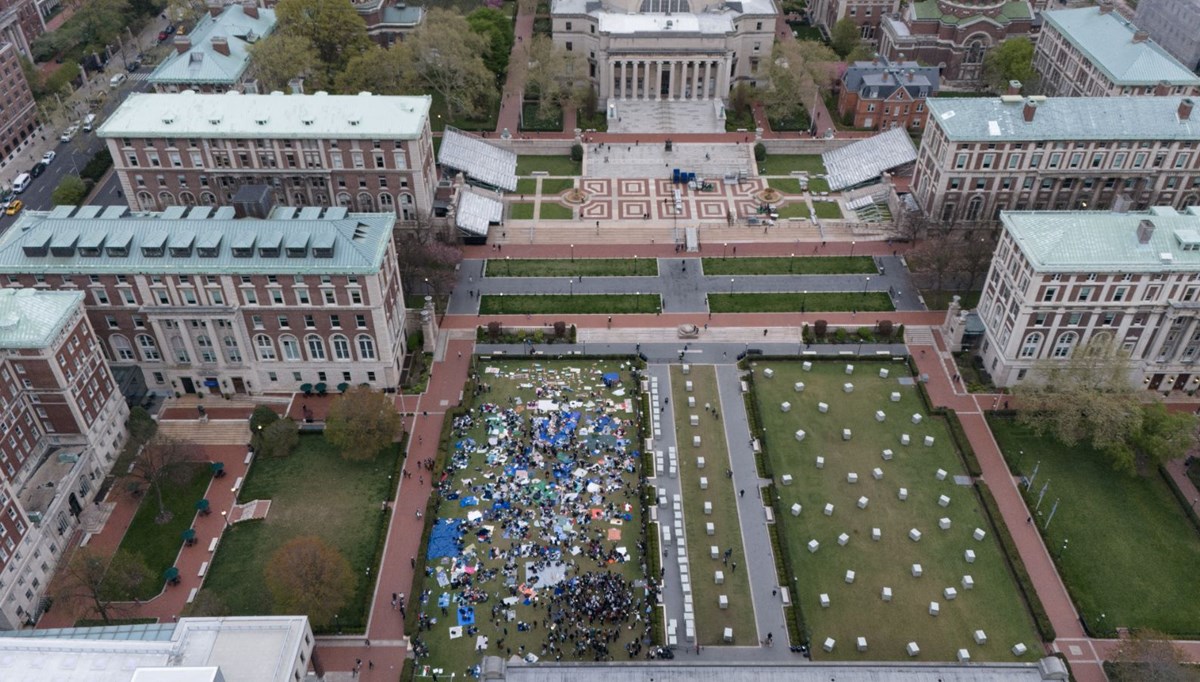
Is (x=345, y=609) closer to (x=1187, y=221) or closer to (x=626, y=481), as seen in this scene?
(x=626, y=481)

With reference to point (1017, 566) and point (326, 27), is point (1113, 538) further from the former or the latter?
point (326, 27)

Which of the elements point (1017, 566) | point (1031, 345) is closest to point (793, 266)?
point (1031, 345)

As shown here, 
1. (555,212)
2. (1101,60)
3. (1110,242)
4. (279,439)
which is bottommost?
(555,212)

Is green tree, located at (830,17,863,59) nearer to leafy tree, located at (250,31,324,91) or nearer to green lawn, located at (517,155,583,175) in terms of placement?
green lawn, located at (517,155,583,175)

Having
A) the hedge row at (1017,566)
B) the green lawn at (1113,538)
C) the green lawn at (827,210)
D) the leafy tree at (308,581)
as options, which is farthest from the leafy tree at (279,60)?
the hedge row at (1017,566)

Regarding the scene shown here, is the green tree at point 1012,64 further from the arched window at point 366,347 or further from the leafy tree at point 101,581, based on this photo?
the leafy tree at point 101,581

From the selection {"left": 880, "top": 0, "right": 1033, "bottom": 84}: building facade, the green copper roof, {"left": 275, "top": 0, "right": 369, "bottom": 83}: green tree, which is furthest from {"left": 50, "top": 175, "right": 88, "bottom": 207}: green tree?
{"left": 880, "top": 0, "right": 1033, "bottom": 84}: building facade

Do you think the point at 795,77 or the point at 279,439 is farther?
the point at 795,77
